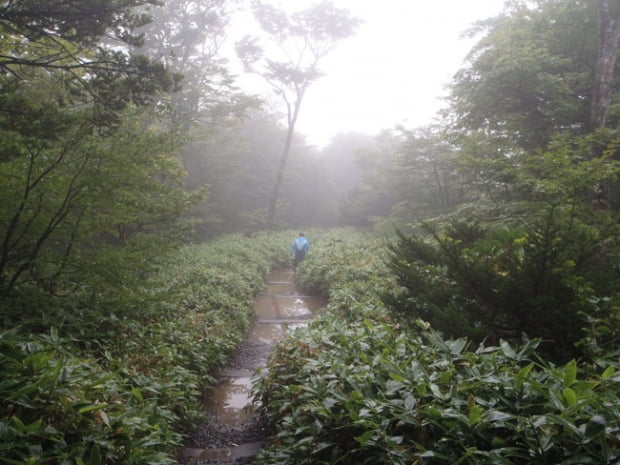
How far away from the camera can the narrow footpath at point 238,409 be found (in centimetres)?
373

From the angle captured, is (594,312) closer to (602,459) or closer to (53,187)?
(602,459)

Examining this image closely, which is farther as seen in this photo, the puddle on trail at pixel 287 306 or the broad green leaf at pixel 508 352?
the puddle on trail at pixel 287 306

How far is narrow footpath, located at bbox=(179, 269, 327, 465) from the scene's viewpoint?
12.2ft

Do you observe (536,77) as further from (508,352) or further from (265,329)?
(265,329)

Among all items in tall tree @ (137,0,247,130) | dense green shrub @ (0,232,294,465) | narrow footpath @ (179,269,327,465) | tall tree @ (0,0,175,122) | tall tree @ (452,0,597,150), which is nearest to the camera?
dense green shrub @ (0,232,294,465)

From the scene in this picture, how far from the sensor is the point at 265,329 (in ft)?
25.9

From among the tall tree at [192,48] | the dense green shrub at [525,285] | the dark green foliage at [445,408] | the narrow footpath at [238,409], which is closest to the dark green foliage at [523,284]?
the dense green shrub at [525,285]

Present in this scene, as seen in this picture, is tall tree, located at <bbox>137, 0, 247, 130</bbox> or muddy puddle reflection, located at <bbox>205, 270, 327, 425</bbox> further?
tall tree, located at <bbox>137, 0, 247, 130</bbox>

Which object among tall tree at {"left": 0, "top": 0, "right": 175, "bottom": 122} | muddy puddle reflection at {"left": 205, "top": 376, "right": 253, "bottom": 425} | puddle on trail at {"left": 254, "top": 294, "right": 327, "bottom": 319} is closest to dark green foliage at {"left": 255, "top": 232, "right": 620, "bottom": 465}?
muddy puddle reflection at {"left": 205, "top": 376, "right": 253, "bottom": 425}

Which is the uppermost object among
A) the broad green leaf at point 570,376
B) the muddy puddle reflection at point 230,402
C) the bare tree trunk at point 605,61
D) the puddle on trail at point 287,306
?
the bare tree trunk at point 605,61

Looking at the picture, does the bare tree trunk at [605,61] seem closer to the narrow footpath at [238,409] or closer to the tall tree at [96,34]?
the narrow footpath at [238,409]

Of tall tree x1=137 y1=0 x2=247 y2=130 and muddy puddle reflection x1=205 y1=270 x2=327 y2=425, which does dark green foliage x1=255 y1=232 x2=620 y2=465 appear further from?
tall tree x1=137 y1=0 x2=247 y2=130

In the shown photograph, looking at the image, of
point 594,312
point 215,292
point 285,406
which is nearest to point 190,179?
point 215,292

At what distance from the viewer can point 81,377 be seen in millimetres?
2836
